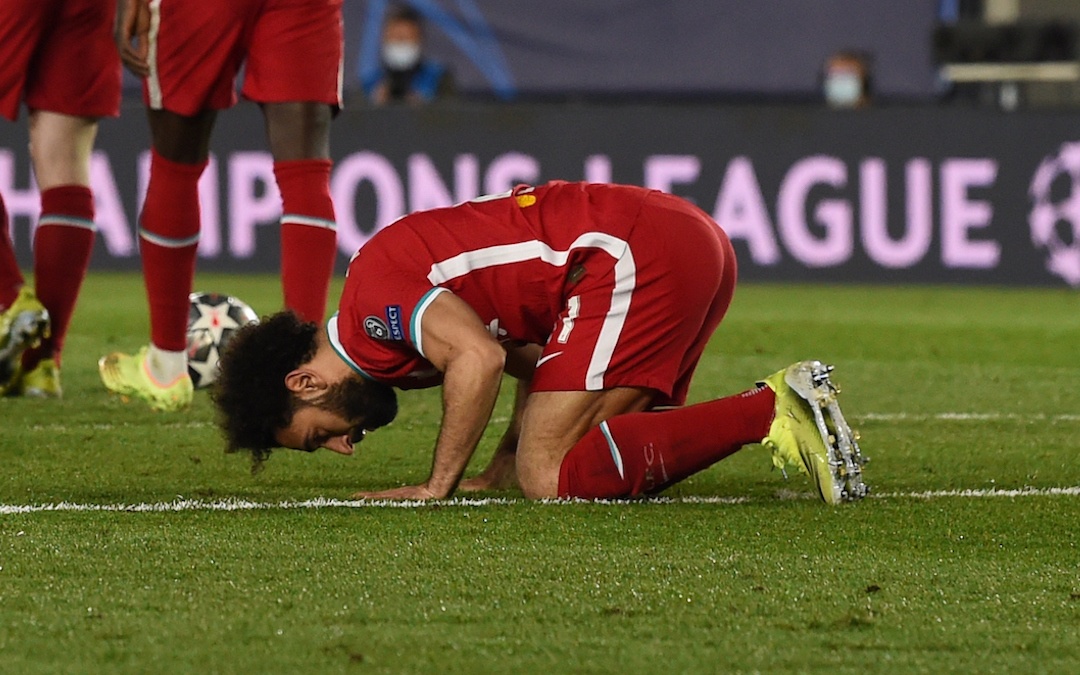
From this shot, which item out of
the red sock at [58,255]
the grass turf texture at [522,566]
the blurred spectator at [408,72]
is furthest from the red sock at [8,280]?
the blurred spectator at [408,72]

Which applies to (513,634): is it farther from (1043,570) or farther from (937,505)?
(937,505)

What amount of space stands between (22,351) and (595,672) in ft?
10.7

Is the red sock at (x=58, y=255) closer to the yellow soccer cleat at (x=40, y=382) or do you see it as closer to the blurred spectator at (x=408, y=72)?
the yellow soccer cleat at (x=40, y=382)

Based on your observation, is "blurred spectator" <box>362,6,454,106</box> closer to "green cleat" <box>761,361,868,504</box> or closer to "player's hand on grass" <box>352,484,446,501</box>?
"player's hand on grass" <box>352,484,446,501</box>

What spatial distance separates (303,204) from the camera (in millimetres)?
4809

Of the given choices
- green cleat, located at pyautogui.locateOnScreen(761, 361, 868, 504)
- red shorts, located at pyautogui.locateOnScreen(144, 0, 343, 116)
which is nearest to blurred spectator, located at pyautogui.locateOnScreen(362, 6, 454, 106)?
red shorts, located at pyautogui.locateOnScreen(144, 0, 343, 116)

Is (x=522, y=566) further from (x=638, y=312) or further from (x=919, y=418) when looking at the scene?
(x=919, y=418)

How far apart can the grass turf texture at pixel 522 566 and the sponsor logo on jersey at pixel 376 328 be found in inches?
13.8

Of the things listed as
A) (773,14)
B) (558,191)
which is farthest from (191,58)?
(773,14)

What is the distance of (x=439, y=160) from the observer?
10.4 meters

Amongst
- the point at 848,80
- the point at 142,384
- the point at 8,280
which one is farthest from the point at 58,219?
the point at 848,80

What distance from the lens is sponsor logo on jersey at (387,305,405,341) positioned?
3.50m

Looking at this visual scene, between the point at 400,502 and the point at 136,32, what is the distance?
196 centimetres

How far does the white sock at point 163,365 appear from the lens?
16.5 feet
